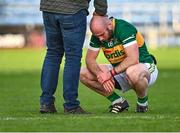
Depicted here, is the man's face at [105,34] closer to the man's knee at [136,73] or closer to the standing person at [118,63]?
the standing person at [118,63]

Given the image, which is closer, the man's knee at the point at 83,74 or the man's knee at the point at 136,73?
the man's knee at the point at 136,73

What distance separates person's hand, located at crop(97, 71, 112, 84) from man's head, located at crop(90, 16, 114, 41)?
48 centimetres

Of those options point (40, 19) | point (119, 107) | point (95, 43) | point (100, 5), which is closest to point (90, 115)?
point (119, 107)

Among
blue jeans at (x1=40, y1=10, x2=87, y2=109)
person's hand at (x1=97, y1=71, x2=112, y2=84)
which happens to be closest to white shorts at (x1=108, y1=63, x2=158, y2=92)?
person's hand at (x1=97, y1=71, x2=112, y2=84)

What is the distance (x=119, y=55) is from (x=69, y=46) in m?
Answer: 0.71

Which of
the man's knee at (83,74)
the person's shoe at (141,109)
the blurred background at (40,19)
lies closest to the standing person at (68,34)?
the man's knee at (83,74)

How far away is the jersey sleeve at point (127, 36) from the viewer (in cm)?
922

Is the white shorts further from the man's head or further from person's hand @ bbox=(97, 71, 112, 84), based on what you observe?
the man's head

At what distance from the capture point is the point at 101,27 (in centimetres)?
920

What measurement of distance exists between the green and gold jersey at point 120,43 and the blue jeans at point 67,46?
37 cm

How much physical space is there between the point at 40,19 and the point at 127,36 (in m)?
34.9

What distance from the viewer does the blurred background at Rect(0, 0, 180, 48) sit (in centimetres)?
4281

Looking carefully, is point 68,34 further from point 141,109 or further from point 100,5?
point 141,109

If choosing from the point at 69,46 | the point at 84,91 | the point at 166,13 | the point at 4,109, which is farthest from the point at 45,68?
the point at 166,13
